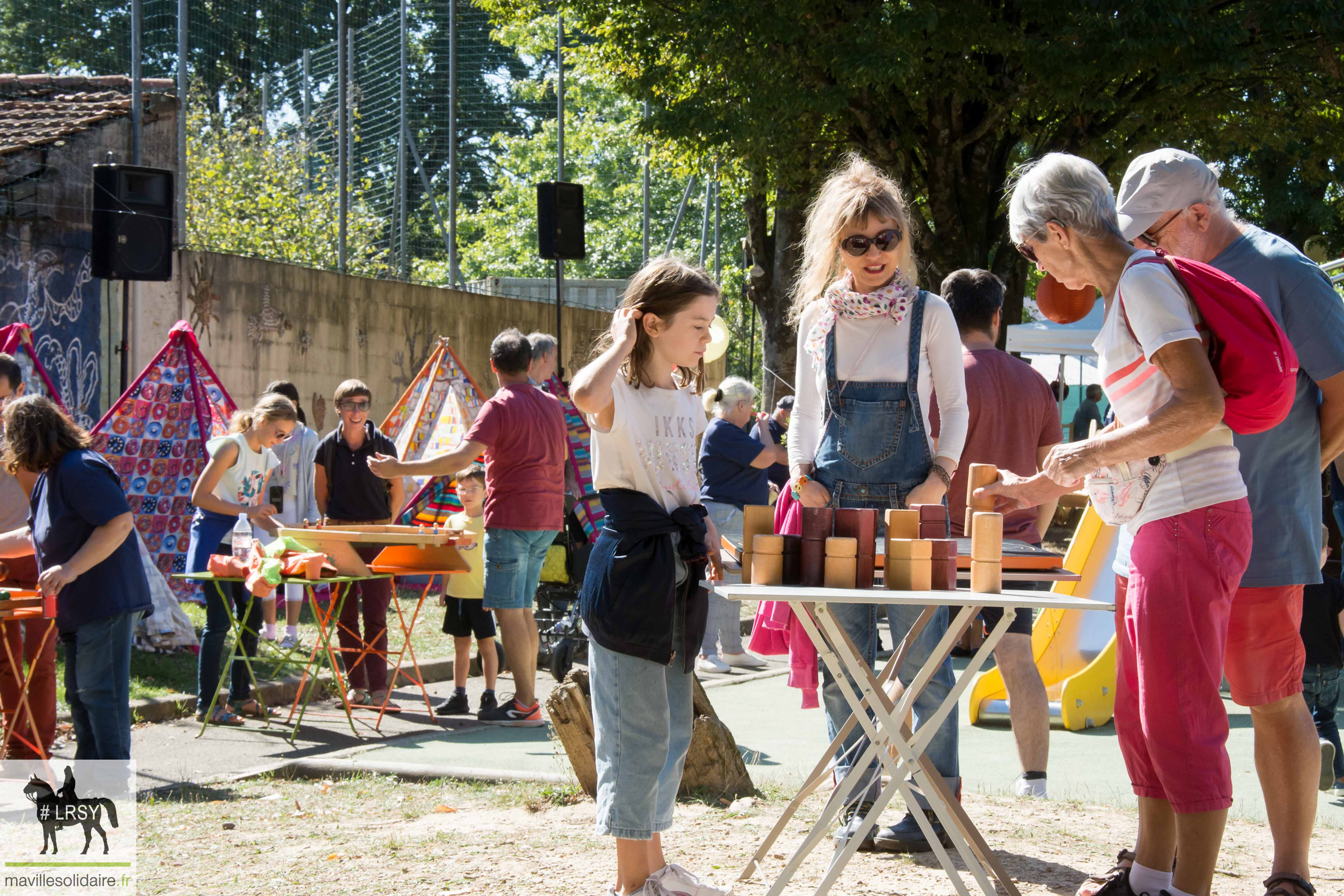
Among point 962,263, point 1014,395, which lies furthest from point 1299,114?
point 1014,395

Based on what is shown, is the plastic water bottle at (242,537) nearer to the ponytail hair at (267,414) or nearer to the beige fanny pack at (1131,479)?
the ponytail hair at (267,414)

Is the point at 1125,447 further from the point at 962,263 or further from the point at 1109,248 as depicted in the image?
the point at 962,263

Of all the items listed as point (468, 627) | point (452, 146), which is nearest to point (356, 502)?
point (468, 627)

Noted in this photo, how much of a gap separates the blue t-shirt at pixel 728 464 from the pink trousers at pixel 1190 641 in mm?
6459

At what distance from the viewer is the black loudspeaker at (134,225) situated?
36.3 feet

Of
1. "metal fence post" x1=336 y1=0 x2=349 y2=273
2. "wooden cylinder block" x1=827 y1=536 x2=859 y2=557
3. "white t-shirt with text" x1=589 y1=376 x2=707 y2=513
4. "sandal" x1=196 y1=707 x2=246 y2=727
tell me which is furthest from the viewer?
"metal fence post" x1=336 y1=0 x2=349 y2=273

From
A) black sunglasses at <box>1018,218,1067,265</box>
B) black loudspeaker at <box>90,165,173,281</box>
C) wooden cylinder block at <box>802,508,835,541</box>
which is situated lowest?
wooden cylinder block at <box>802,508,835,541</box>

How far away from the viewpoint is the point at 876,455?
4090mm

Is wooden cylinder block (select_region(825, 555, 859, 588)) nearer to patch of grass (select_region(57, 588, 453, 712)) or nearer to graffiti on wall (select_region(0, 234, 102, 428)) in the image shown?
patch of grass (select_region(57, 588, 453, 712))

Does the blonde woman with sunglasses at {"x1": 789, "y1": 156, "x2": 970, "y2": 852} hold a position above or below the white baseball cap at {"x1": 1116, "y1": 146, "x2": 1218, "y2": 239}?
below

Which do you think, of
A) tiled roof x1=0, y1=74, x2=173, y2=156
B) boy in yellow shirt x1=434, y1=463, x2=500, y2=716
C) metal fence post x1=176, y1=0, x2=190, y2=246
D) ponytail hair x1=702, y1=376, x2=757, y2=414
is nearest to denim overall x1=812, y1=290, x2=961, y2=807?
boy in yellow shirt x1=434, y1=463, x2=500, y2=716

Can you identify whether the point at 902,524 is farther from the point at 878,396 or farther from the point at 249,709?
the point at 249,709

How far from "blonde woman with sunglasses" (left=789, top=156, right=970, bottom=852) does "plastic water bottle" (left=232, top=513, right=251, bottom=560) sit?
4.40 m

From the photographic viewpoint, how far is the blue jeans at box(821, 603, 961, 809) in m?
4.09
